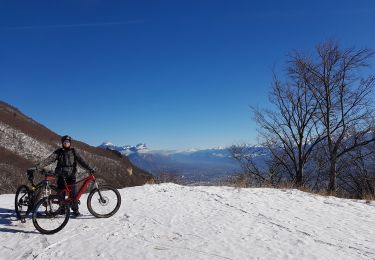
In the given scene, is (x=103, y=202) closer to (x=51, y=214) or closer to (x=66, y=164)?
(x=66, y=164)

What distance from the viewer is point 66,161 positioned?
941 centimetres

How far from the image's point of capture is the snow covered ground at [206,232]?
699 centimetres

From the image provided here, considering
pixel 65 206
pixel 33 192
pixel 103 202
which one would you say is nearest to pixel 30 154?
pixel 33 192

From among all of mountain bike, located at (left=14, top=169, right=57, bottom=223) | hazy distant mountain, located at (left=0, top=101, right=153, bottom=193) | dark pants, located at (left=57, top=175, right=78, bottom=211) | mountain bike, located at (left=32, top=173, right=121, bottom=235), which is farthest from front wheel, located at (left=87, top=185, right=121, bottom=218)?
hazy distant mountain, located at (left=0, top=101, right=153, bottom=193)

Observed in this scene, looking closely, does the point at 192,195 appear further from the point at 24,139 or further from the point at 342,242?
the point at 24,139

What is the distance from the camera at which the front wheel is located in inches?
372

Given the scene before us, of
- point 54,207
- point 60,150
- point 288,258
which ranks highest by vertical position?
point 60,150

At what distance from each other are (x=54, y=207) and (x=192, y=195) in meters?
5.39

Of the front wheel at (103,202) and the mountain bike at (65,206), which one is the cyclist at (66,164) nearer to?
the mountain bike at (65,206)

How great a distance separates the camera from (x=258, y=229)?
28.2ft

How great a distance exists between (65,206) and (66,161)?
117cm

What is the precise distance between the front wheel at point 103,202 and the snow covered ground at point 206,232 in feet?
0.72

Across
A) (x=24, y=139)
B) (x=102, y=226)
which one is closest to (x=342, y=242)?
(x=102, y=226)

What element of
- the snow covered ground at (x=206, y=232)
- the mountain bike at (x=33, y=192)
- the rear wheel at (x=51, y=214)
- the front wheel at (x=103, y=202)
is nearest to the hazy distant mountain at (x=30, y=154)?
the snow covered ground at (x=206, y=232)
